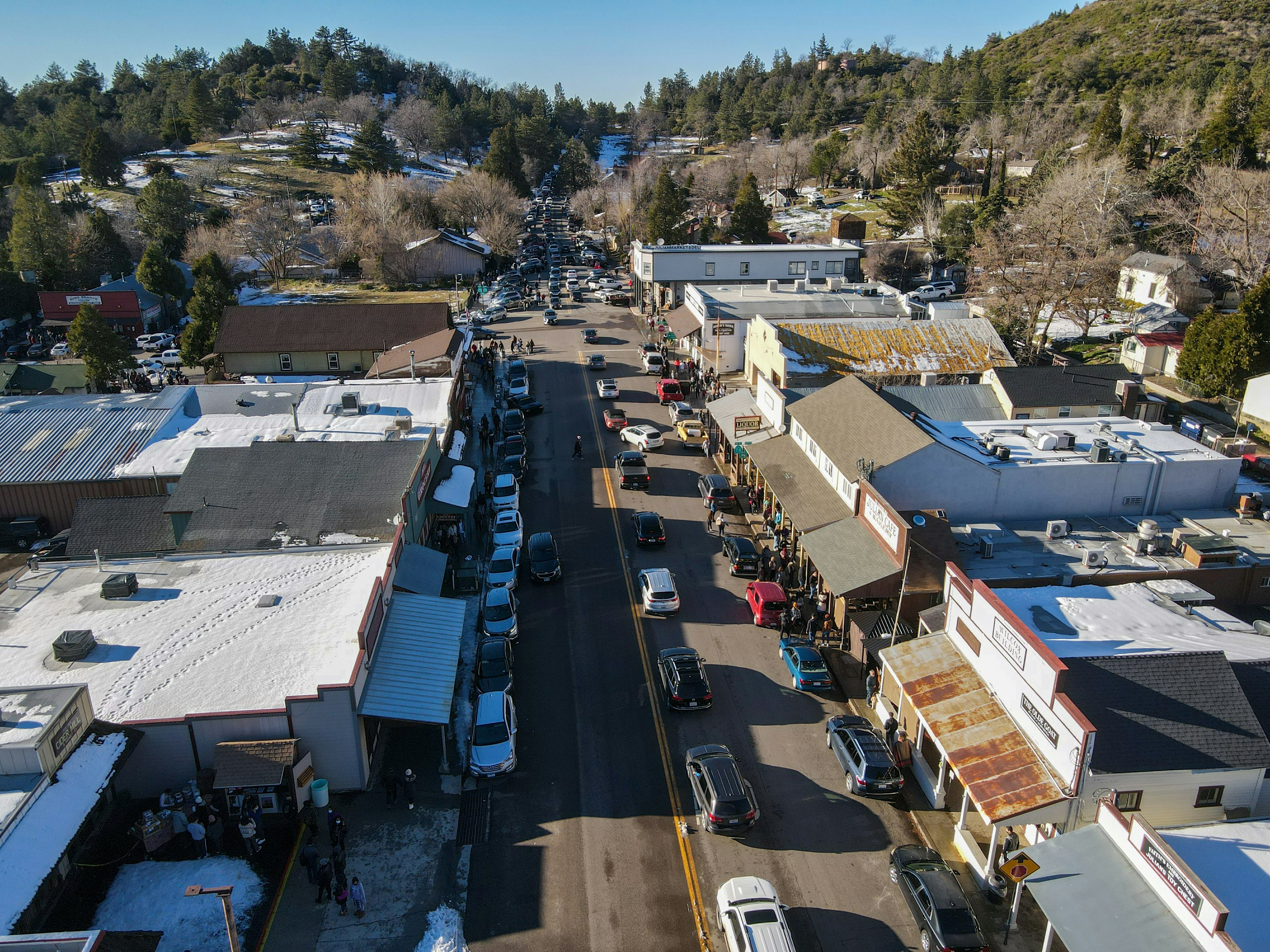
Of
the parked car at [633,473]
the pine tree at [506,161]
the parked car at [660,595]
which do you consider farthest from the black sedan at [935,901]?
the pine tree at [506,161]

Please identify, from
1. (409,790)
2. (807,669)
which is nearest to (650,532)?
(807,669)

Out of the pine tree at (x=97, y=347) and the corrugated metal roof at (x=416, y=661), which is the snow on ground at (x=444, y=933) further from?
the pine tree at (x=97, y=347)

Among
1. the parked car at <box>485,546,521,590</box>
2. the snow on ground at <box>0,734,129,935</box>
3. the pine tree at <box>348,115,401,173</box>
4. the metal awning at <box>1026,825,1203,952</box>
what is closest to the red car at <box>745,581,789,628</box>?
the parked car at <box>485,546,521,590</box>

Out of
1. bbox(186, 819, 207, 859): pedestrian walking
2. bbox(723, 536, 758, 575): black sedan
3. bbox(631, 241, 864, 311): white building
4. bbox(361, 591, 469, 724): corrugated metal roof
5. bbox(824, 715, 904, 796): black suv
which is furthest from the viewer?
bbox(631, 241, 864, 311): white building

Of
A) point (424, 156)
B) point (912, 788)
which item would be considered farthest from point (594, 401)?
point (424, 156)

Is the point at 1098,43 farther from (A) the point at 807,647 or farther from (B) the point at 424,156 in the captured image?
(A) the point at 807,647

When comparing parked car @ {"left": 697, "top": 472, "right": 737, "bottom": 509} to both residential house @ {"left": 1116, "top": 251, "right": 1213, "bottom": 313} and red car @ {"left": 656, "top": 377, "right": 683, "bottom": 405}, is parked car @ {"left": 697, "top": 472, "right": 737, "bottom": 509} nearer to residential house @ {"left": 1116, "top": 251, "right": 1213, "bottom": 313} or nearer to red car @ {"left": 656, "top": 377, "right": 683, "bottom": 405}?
red car @ {"left": 656, "top": 377, "right": 683, "bottom": 405}
